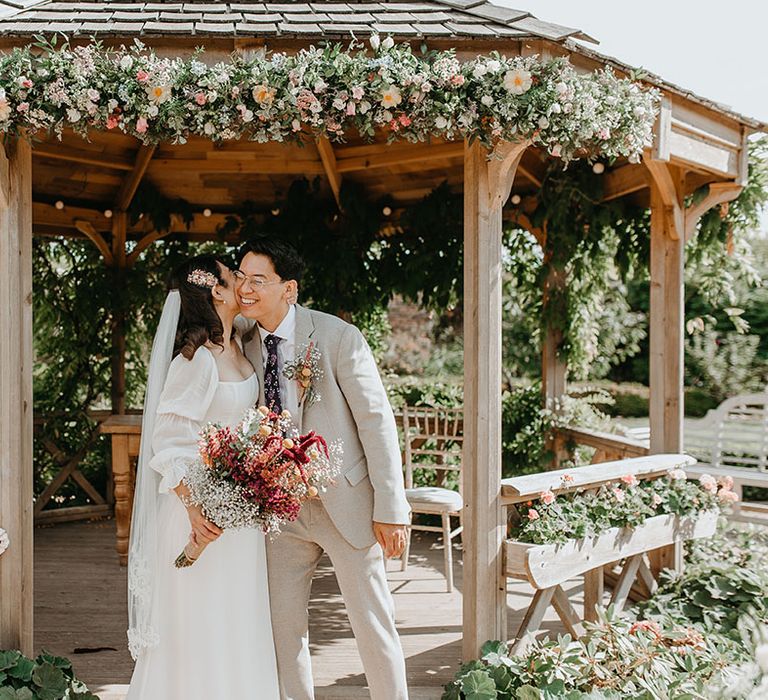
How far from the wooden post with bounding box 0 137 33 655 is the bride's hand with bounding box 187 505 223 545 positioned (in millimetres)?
1133

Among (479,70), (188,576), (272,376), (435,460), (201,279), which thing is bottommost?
(188,576)

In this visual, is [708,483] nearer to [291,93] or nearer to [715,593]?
[715,593]

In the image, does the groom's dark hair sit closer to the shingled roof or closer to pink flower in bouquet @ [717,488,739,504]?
the shingled roof


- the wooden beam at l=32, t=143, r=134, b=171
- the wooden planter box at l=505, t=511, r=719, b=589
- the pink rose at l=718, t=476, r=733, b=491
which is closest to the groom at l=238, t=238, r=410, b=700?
the wooden planter box at l=505, t=511, r=719, b=589

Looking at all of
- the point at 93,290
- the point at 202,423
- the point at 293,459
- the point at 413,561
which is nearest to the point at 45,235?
the point at 93,290

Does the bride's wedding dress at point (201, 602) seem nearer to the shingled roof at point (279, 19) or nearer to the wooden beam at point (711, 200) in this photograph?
the shingled roof at point (279, 19)

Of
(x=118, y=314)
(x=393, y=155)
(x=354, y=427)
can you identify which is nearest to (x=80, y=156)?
(x=118, y=314)

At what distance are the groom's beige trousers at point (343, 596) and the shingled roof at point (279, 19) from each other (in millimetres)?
2088

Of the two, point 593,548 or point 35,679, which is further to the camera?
point 593,548

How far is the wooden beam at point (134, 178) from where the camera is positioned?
21.8 ft

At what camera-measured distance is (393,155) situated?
6.55 metres

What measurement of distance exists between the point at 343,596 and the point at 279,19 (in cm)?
257

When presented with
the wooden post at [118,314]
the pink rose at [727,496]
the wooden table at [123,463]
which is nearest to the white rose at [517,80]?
the pink rose at [727,496]

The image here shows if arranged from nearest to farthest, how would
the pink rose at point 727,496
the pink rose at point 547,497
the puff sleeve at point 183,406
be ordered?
the puff sleeve at point 183,406
the pink rose at point 547,497
the pink rose at point 727,496
